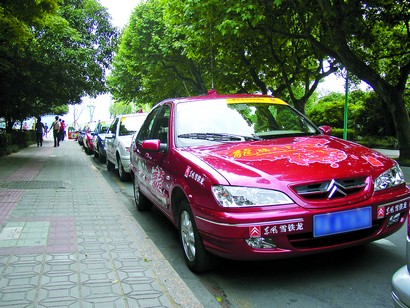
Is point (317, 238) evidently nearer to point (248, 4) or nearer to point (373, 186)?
point (373, 186)

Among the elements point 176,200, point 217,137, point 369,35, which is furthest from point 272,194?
point 369,35

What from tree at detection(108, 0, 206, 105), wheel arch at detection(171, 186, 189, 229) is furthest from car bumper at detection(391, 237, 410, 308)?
tree at detection(108, 0, 206, 105)

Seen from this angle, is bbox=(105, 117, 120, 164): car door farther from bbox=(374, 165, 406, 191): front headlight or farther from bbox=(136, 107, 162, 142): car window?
bbox=(374, 165, 406, 191): front headlight

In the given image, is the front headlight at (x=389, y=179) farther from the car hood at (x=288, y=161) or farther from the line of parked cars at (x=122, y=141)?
the line of parked cars at (x=122, y=141)

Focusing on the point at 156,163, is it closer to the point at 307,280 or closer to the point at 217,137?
the point at 217,137

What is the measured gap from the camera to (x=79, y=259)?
404cm

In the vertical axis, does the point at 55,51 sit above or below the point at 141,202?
above

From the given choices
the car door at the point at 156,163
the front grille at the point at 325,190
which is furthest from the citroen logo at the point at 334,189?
the car door at the point at 156,163

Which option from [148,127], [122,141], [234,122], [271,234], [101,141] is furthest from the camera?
Result: [101,141]

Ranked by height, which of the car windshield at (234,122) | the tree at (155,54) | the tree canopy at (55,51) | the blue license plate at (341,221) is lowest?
the blue license plate at (341,221)

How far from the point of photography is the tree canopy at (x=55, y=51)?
11078 millimetres

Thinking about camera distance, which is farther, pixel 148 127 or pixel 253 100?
pixel 148 127

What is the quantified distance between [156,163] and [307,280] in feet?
7.44

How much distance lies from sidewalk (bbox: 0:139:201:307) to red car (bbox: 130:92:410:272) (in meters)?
0.52
